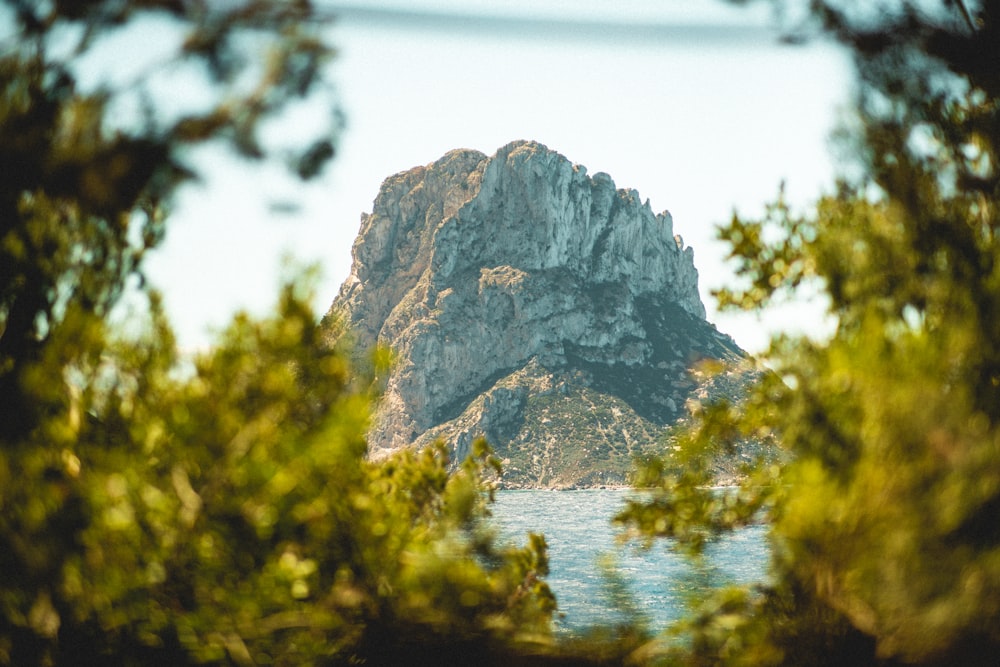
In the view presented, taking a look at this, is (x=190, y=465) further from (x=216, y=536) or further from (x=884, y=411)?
(x=884, y=411)

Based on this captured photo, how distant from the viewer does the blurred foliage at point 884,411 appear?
3.48m

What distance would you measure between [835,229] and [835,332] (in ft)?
3.04

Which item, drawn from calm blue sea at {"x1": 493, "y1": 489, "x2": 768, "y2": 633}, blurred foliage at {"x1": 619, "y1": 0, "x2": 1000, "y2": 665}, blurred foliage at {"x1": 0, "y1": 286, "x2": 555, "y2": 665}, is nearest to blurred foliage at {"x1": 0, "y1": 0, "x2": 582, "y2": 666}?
blurred foliage at {"x1": 0, "y1": 286, "x2": 555, "y2": 665}

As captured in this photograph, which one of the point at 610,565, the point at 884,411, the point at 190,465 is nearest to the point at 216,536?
the point at 190,465

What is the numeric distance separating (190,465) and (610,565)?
2.55 m

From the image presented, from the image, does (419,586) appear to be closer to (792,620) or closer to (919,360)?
(792,620)

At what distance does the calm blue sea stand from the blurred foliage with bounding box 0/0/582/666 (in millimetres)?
531

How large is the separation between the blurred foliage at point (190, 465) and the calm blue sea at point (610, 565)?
1.74 ft

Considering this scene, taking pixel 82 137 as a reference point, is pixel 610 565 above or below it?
below

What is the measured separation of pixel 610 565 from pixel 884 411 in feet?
6.16

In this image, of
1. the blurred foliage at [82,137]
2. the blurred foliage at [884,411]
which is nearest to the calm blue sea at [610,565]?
the blurred foliage at [884,411]

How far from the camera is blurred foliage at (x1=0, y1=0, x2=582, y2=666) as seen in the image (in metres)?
3.54

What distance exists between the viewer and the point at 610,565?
4.62m

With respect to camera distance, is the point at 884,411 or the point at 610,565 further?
the point at 610,565
